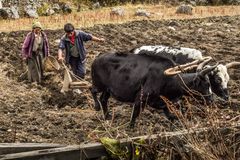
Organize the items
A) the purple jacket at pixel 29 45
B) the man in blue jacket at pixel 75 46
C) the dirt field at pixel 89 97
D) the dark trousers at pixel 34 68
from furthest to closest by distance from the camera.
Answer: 1. the dark trousers at pixel 34 68
2. the purple jacket at pixel 29 45
3. the man in blue jacket at pixel 75 46
4. the dirt field at pixel 89 97

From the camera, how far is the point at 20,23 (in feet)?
92.3

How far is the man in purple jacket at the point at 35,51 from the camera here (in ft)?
45.9

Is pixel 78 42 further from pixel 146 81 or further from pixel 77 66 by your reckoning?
pixel 146 81

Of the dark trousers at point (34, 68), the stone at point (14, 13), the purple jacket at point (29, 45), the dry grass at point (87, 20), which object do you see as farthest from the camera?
the stone at point (14, 13)

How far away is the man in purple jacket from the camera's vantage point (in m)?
14.0

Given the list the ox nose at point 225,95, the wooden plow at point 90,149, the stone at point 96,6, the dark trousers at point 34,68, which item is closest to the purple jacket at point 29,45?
the dark trousers at point 34,68

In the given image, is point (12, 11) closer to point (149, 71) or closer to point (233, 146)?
Result: point (149, 71)

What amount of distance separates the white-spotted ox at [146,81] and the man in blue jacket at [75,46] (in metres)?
2.20

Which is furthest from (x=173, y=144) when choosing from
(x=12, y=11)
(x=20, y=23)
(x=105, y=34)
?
(x=12, y=11)

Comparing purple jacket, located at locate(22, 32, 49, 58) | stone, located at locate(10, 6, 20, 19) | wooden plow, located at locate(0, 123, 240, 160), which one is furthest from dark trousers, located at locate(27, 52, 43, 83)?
stone, located at locate(10, 6, 20, 19)

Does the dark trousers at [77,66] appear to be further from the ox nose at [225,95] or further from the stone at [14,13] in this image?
the stone at [14,13]

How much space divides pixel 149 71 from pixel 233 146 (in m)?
3.78

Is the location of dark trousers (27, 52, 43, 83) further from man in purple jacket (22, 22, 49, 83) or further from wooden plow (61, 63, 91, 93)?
wooden plow (61, 63, 91, 93)

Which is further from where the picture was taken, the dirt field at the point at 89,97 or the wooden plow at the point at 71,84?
the wooden plow at the point at 71,84
